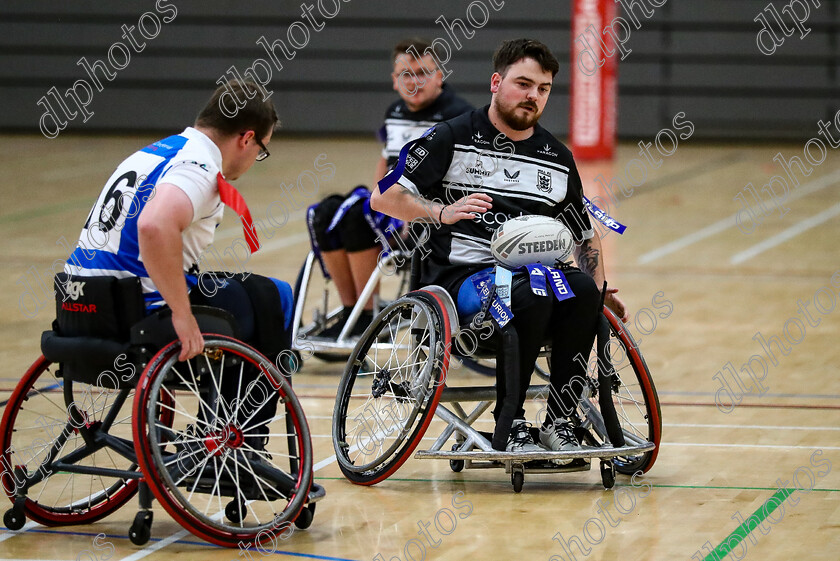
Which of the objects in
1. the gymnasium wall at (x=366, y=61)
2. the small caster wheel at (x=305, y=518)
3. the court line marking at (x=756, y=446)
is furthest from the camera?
the gymnasium wall at (x=366, y=61)

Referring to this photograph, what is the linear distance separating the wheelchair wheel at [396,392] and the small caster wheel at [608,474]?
55cm

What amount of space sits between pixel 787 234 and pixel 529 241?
6425 mm

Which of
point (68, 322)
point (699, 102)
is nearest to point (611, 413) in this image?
point (68, 322)

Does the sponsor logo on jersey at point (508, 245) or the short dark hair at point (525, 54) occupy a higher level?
the short dark hair at point (525, 54)

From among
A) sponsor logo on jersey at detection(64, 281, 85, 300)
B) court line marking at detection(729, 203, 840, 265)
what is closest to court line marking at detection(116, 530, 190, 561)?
sponsor logo on jersey at detection(64, 281, 85, 300)

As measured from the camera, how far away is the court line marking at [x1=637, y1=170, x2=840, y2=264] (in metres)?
8.48

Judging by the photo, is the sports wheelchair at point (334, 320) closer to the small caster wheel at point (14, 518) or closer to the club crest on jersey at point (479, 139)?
the club crest on jersey at point (479, 139)

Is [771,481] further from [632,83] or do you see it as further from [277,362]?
[632,83]

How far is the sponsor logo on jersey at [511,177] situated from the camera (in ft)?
11.9

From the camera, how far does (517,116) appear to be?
3623 millimetres

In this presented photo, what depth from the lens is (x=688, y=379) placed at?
5.01 metres

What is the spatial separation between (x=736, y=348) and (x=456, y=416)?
2424mm

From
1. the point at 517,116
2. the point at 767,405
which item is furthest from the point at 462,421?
the point at 767,405

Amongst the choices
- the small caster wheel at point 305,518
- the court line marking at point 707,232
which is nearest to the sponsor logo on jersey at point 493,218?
the small caster wheel at point 305,518
